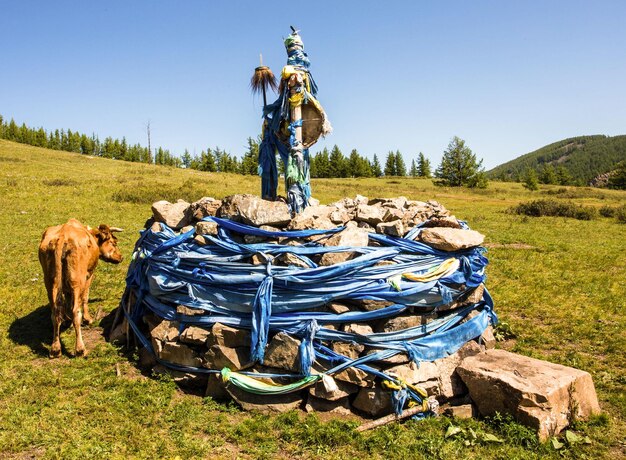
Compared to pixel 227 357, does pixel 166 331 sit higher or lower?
higher

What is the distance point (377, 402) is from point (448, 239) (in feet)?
8.33

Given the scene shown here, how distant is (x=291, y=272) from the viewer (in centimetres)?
595

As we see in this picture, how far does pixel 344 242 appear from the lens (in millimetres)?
6254

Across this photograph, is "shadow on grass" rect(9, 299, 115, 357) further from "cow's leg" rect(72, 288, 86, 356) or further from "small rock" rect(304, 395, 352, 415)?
"small rock" rect(304, 395, 352, 415)

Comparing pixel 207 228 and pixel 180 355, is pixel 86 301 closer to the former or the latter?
pixel 180 355

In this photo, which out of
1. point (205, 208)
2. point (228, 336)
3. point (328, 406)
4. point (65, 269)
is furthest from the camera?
point (65, 269)

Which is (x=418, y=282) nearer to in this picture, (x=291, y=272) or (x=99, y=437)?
(x=291, y=272)

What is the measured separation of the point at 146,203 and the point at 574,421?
21.4 m

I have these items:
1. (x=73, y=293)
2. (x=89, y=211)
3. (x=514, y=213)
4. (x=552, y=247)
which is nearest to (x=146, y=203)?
(x=89, y=211)

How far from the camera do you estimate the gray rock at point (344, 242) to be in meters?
6.11

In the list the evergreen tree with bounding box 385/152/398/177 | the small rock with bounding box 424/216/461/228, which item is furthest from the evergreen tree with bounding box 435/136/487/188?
the small rock with bounding box 424/216/461/228

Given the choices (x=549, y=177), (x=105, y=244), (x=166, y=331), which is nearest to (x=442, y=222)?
(x=166, y=331)

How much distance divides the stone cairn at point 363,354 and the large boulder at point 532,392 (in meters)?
0.01

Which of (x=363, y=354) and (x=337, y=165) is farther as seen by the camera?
(x=337, y=165)
